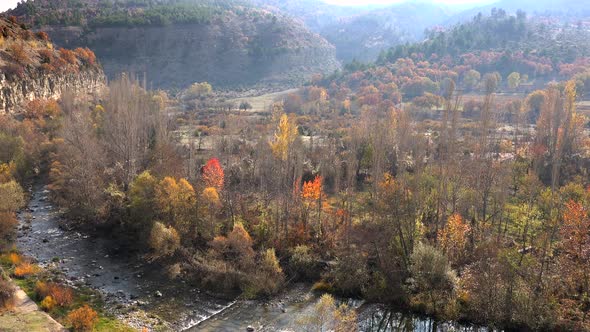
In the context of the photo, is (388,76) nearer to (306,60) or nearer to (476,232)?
(306,60)

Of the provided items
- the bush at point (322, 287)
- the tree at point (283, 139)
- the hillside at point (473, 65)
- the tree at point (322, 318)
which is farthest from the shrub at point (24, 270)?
the hillside at point (473, 65)

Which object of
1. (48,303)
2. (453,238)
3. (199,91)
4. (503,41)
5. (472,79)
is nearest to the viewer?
(48,303)

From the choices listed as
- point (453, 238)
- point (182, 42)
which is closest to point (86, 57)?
point (182, 42)

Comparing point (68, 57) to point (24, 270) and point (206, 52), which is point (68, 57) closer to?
point (24, 270)

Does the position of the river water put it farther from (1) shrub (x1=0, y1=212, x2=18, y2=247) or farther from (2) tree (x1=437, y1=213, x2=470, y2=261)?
(2) tree (x1=437, y1=213, x2=470, y2=261)

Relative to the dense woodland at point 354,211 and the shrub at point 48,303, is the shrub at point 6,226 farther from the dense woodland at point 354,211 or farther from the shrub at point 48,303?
the shrub at point 48,303

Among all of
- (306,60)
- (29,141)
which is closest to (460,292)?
(29,141)

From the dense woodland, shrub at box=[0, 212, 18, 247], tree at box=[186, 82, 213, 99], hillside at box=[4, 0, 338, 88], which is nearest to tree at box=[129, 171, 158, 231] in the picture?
the dense woodland
